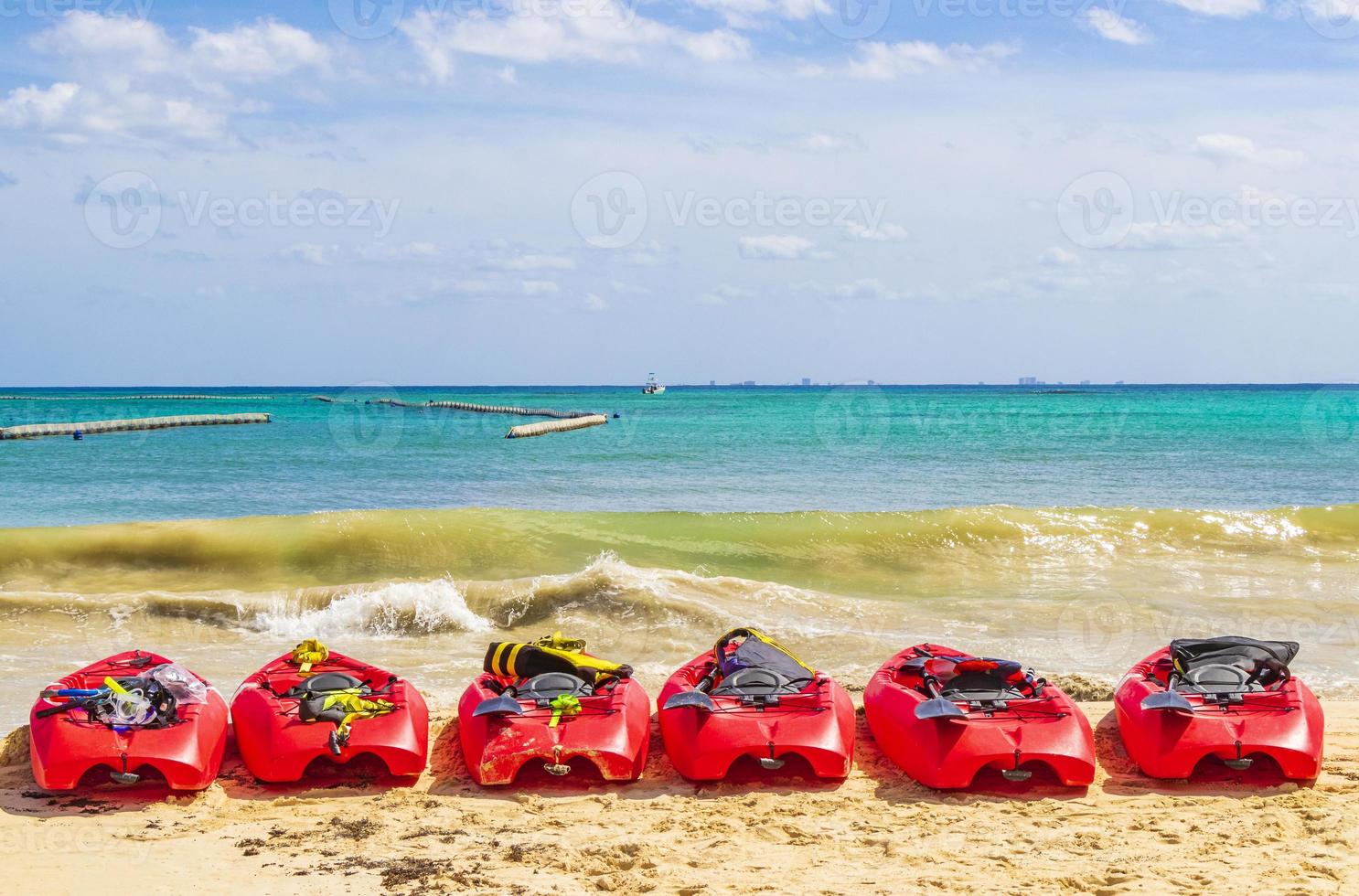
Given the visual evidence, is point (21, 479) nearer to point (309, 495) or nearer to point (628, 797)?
point (309, 495)

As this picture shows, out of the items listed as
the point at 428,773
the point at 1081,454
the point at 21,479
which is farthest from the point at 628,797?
the point at 1081,454

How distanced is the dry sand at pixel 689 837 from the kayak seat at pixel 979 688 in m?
0.63

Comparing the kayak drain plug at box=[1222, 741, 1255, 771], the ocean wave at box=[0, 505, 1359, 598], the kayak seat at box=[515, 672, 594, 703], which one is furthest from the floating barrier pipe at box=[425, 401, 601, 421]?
the kayak drain plug at box=[1222, 741, 1255, 771]

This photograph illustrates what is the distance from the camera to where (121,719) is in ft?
25.3

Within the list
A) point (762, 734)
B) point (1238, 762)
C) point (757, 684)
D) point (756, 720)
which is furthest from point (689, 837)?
point (1238, 762)

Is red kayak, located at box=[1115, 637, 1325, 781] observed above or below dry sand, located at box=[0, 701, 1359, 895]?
above

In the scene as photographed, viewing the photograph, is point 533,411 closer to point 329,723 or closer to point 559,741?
point 329,723

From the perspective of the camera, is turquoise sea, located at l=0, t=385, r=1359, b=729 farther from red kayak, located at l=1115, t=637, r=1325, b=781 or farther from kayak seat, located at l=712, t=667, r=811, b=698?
kayak seat, located at l=712, t=667, r=811, b=698

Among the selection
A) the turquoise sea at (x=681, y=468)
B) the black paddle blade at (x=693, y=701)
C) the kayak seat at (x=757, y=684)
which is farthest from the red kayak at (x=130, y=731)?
the turquoise sea at (x=681, y=468)

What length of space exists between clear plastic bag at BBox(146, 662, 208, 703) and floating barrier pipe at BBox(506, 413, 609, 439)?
41.2 m

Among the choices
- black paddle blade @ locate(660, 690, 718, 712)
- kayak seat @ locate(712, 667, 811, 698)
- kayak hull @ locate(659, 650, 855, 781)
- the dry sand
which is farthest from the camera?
kayak seat @ locate(712, 667, 811, 698)

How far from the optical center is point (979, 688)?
833 centimetres

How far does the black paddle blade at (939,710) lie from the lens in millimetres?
7648

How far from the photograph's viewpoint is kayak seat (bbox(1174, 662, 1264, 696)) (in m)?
8.08
